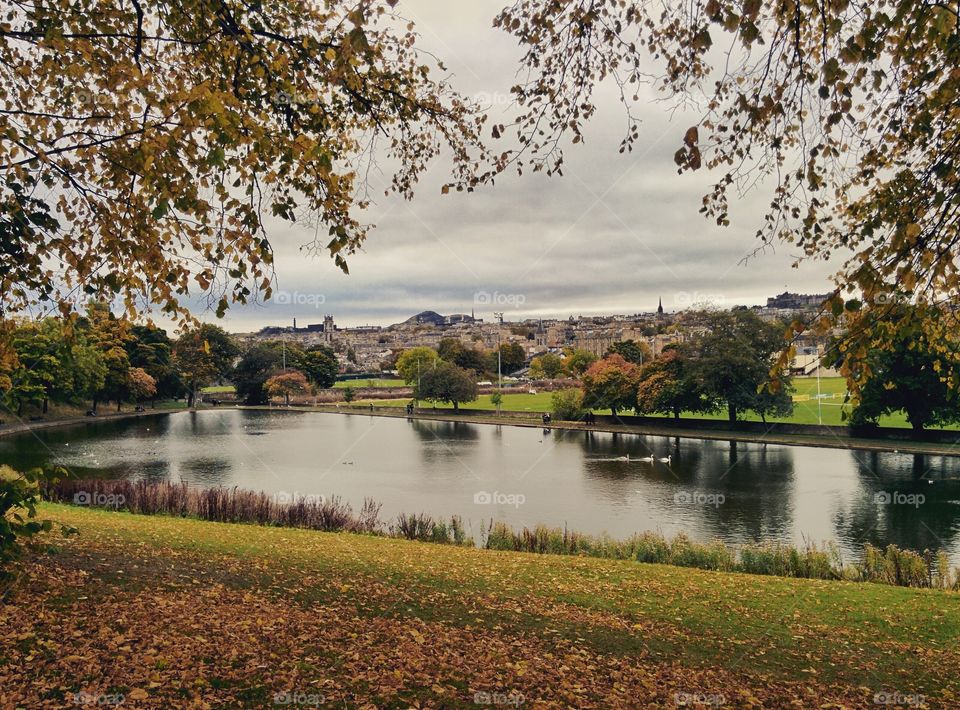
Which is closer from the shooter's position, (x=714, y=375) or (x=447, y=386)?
(x=714, y=375)

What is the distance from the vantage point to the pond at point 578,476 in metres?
18.0

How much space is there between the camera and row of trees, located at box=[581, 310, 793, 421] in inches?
1569

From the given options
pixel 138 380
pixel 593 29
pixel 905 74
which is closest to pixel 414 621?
pixel 593 29

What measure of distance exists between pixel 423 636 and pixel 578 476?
21498mm

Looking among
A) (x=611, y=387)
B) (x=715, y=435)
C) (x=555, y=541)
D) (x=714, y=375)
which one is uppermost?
(x=714, y=375)

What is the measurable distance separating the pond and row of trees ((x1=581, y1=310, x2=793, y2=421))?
3629mm

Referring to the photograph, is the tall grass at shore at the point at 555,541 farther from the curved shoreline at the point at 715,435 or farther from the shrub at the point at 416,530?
the curved shoreline at the point at 715,435

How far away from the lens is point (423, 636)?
5.22 m

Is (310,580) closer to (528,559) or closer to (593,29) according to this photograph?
(528,559)

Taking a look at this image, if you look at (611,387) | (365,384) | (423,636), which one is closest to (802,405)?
(611,387)

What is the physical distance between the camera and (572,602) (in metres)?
6.96

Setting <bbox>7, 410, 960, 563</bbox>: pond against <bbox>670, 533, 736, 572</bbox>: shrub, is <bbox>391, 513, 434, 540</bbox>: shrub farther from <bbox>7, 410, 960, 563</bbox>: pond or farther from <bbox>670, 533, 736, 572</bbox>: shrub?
<bbox>670, 533, 736, 572</bbox>: shrub

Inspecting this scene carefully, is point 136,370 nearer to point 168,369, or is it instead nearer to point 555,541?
point 168,369

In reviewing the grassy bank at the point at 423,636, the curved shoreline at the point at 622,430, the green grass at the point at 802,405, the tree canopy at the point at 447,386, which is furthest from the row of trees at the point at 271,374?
the grassy bank at the point at 423,636
